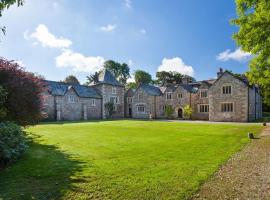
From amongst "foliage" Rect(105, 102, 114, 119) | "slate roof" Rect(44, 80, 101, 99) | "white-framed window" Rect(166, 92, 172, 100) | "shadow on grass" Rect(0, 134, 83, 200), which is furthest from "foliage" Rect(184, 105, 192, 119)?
"shadow on grass" Rect(0, 134, 83, 200)

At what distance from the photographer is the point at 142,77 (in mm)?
89375

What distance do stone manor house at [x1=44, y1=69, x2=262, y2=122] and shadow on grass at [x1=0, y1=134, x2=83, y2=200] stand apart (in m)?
30.2

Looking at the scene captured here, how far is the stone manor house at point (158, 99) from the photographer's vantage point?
1469 inches

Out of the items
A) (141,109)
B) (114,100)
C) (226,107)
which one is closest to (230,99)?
(226,107)

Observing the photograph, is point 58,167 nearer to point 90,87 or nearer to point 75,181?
point 75,181

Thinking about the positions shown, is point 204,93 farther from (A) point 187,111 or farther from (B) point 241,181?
(B) point 241,181

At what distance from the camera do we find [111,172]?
7.95 m

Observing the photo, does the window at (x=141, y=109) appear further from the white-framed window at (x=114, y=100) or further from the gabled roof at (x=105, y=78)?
the gabled roof at (x=105, y=78)

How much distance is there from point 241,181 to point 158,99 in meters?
43.2

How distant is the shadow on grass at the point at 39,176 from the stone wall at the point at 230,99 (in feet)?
106

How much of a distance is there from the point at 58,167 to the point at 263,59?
14.8 meters

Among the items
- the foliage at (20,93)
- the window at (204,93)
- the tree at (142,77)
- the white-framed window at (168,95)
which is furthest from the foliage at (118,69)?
the foliage at (20,93)

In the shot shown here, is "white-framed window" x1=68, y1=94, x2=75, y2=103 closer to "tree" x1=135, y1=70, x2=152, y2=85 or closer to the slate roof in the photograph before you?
the slate roof

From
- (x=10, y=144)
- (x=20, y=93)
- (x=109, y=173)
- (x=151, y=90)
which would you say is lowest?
(x=109, y=173)
